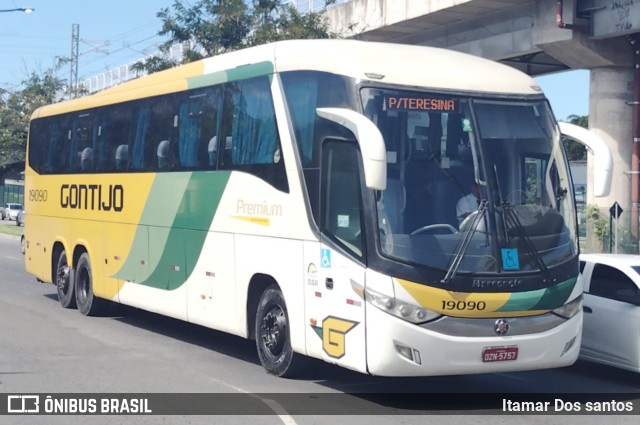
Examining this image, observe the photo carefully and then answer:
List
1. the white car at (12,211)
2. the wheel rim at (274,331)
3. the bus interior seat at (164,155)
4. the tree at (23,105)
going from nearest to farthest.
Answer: the wheel rim at (274,331) → the bus interior seat at (164,155) → the tree at (23,105) → the white car at (12,211)

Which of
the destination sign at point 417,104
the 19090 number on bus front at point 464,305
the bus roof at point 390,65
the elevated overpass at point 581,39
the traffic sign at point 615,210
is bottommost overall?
the 19090 number on bus front at point 464,305

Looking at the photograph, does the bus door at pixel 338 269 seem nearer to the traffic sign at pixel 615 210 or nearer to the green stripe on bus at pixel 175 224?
the green stripe on bus at pixel 175 224

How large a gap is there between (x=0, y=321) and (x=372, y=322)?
327 inches

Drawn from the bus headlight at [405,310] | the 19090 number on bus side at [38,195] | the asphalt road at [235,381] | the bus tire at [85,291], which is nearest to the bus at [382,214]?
the bus headlight at [405,310]

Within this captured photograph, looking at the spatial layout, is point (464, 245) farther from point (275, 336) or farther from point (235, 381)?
point (235, 381)

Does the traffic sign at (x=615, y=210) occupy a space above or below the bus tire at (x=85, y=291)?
above

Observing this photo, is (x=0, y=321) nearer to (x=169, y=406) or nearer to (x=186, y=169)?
(x=186, y=169)

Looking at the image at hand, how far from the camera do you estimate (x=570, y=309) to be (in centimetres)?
967

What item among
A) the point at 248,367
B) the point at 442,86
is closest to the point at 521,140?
the point at 442,86

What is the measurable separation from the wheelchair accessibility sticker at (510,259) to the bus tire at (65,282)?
9.84m

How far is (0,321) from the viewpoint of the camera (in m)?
15.1

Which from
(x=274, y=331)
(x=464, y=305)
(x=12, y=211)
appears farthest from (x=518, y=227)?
(x=12, y=211)

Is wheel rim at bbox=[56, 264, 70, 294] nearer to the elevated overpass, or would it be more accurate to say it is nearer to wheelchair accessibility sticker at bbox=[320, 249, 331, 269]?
wheelchair accessibility sticker at bbox=[320, 249, 331, 269]

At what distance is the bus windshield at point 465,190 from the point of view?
9094mm
